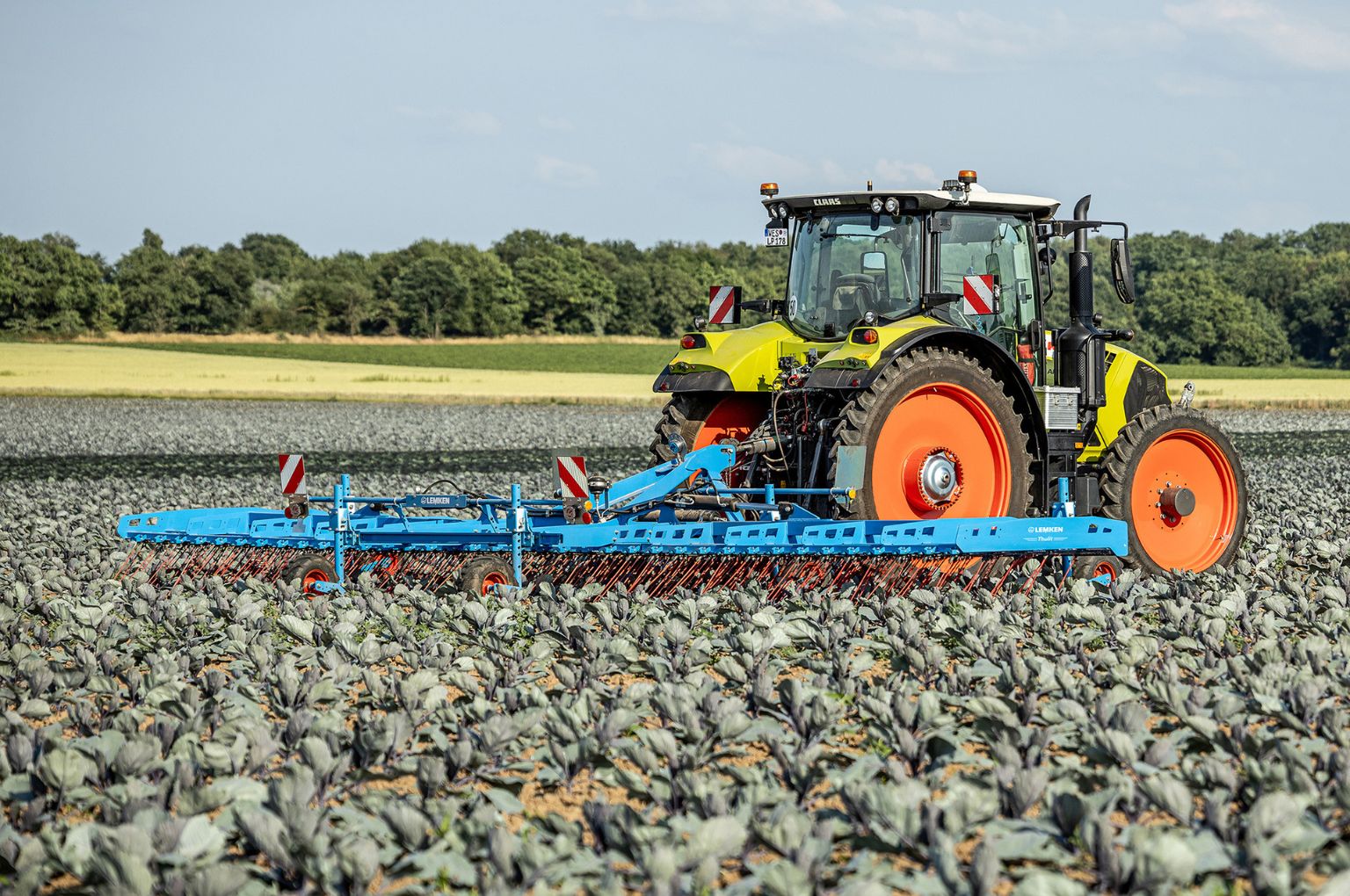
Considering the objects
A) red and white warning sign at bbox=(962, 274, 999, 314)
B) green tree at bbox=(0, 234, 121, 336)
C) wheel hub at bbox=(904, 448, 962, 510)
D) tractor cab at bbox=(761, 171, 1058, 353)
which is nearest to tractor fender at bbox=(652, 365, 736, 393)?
tractor cab at bbox=(761, 171, 1058, 353)

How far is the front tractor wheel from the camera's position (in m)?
9.87

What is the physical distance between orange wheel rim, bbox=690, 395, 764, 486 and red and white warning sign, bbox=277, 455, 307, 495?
8.27 feet

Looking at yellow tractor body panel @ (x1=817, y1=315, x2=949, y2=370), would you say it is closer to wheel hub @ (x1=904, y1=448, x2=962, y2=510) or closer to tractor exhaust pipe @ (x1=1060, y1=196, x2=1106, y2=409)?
wheel hub @ (x1=904, y1=448, x2=962, y2=510)

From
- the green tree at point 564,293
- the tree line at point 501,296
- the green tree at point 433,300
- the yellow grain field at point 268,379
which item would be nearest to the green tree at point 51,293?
the tree line at point 501,296

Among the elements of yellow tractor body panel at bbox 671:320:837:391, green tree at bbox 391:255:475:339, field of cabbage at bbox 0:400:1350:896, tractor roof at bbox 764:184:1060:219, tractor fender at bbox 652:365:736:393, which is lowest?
field of cabbage at bbox 0:400:1350:896

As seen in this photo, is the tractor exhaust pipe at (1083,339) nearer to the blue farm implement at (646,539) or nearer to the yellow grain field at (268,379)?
the blue farm implement at (646,539)

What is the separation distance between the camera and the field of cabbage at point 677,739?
415 centimetres

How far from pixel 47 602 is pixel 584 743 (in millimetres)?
4273

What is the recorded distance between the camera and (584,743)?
525cm

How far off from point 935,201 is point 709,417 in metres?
2.04

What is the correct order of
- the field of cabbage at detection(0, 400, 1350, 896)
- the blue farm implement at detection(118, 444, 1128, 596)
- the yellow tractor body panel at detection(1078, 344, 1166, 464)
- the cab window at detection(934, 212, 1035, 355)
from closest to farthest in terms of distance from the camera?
the field of cabbage at detection(0, 400, 1350, 896) < the blue farm implement at detection(118, 444, 1128, 596) < the cab window at detection(934, 212, 1035, 355) < the yellow tractor body panel at detection(1078, 344, 1166, 464)

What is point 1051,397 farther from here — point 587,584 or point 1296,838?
point 1296,838

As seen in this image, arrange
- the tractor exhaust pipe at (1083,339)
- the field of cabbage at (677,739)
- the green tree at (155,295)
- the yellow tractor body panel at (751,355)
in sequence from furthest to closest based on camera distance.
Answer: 1. the green tree at (155,295)
2. the tractor exhaust pipe at (1083,339)
3. the yellow tractor body panel at (751,355)
4. the field of cabbage at (677,739)

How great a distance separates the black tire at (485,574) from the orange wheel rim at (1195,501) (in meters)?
4.05
